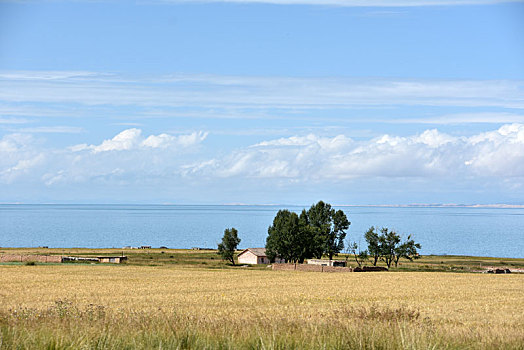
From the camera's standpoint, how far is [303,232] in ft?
344

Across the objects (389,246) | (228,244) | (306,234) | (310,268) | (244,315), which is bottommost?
(244,315)

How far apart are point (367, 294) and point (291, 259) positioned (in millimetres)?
62402

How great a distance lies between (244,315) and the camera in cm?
2605

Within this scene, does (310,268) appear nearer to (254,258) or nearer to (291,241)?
(291,241)

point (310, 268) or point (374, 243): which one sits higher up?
point (374, 243)

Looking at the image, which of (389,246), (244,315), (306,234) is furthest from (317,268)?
(244,315)

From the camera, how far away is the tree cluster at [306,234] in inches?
4104

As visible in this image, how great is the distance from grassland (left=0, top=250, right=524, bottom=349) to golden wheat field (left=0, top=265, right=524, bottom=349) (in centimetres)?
4

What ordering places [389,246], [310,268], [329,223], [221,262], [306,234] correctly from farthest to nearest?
[329,223]
[389,246]
[306,234]
[221,262]
[310,268]

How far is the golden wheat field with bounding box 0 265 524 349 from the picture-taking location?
427 inches

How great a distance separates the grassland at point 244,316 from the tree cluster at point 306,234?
41782mm

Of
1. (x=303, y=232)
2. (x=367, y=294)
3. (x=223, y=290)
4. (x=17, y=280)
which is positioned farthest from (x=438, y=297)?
(x=303, y=232)

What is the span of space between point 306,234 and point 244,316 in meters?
81.6

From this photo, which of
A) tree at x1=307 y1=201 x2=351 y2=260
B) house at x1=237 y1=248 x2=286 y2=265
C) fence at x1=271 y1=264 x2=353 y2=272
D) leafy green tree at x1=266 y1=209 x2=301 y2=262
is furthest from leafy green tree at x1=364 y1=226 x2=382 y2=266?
fence at x1=271 y1=264 x2=353 y2=272
